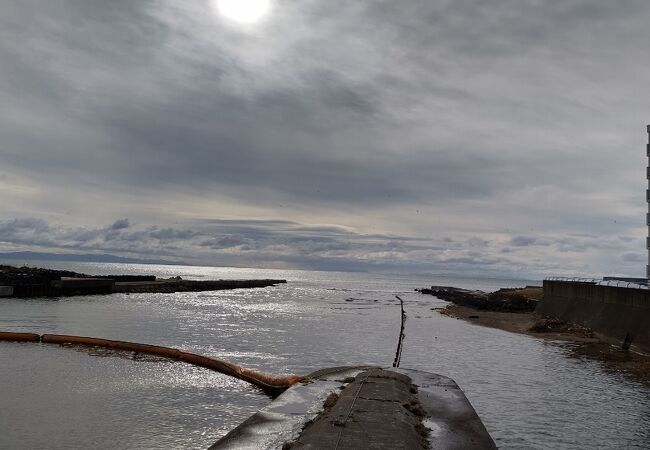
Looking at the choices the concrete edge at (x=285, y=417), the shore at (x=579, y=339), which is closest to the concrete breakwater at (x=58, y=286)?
the shore at (x=579, y=339)

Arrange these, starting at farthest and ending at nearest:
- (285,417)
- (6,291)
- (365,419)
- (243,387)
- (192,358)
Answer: (6,291) < (192,358) < (243,387) < (285,417) < (365,419)

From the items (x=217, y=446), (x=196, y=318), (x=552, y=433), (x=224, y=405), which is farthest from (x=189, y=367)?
(x=196, y=318)

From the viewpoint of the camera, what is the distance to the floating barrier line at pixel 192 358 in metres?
21.9

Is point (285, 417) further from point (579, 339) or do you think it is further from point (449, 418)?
point (579, 339)

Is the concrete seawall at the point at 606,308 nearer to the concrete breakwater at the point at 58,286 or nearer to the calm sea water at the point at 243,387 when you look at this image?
the calm sea water at the point at 243,387

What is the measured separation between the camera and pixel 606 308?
3916 cm

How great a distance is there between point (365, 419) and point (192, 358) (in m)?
16.3

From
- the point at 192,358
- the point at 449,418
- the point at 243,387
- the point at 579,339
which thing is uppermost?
the point at 579,339

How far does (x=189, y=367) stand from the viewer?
1060 inches

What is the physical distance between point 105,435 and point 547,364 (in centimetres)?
2358

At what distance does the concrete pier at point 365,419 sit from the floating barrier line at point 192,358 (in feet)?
9.23

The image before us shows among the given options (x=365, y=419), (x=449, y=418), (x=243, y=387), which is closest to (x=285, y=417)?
(x=365, y=419)

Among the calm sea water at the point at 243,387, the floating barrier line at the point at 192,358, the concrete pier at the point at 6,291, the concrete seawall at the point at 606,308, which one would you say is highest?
the concrete seawall at the point at 606,308

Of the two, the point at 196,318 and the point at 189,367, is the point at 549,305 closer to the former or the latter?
the point at 196,318
